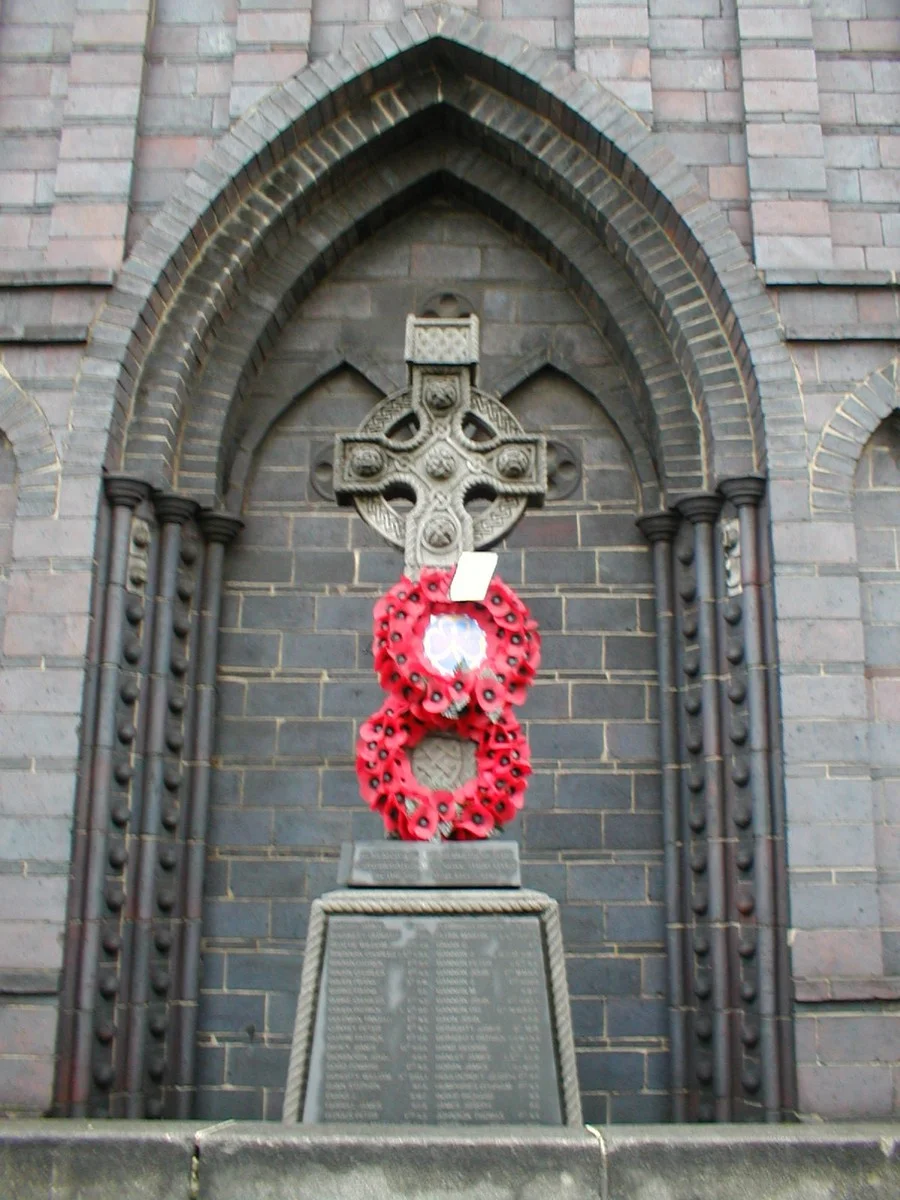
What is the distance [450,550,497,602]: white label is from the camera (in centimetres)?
577

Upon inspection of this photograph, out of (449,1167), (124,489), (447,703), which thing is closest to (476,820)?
(447,703)

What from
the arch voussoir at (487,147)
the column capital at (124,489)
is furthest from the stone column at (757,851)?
the column capital at (124,489)

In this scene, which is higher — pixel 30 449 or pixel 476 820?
pixel 30 449

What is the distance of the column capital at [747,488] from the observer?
7566 millimetres

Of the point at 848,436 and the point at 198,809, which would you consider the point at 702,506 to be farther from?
the point at 198,809

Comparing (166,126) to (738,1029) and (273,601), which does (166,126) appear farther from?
(738,1029)

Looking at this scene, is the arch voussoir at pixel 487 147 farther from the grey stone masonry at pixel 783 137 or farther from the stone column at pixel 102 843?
the stone column at pixel 102 843

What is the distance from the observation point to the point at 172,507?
7.96 metres

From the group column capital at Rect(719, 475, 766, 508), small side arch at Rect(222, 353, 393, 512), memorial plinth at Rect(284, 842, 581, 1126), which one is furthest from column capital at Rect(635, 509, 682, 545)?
memorial plinth at Rect(284, 842, 581, 1126)

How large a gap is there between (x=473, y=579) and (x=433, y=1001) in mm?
1787

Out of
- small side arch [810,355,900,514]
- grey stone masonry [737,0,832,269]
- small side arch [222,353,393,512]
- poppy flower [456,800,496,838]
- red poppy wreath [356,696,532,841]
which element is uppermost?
grey stone masonry [737,0,832,269]

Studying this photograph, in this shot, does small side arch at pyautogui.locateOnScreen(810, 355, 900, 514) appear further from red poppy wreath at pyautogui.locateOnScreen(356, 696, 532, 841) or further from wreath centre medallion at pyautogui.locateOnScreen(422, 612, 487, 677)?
red poppy wreath at pyautogui.locateOnScreen(356, 696, 532, 841)

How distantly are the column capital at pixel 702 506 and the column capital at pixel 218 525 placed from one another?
2.84 m

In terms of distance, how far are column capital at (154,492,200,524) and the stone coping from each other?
417 cm
